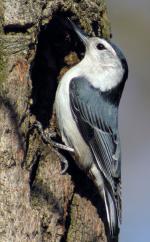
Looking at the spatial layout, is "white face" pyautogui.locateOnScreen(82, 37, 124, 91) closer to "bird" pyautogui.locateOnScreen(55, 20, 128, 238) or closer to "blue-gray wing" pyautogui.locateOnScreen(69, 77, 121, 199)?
"bird" pyautogui.locateOnScreen(55, 20, 128, 238)

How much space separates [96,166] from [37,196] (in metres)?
0.68

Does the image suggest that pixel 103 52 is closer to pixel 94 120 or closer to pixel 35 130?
pixel 94 120

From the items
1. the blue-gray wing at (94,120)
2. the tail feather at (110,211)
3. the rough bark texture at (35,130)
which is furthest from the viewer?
the blue-gray wing at (94,120)

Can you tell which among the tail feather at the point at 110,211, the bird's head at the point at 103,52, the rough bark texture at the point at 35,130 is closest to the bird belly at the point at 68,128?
the rough bark texture at the point at 35,130

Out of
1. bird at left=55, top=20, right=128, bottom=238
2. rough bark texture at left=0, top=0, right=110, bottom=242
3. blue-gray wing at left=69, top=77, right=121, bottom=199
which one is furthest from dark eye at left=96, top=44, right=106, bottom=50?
blue-gray wing at left=69, top=77, right=121, bottom=199

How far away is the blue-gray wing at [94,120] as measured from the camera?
5348mm

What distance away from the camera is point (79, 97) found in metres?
5.37

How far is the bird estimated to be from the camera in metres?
5.25

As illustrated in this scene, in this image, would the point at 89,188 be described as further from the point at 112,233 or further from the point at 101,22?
the point at 101,22

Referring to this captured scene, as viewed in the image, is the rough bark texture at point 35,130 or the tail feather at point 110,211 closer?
the rough bark texture at point 35,130

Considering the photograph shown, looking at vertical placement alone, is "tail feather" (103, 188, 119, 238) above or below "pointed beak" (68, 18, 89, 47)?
below

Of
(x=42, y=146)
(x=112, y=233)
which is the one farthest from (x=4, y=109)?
(x=112, y=233)

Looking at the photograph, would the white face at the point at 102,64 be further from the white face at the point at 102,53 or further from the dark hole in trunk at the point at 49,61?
the dark hole in trunk at the point at 49,61

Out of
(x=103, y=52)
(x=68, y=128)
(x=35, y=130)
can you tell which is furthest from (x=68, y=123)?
(x=103, y=52)
